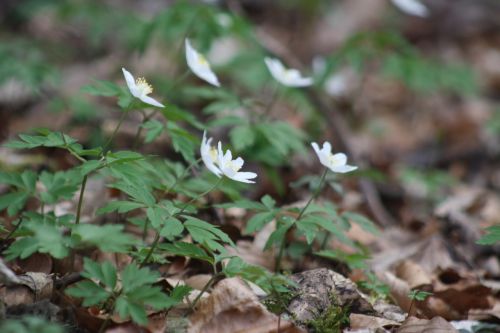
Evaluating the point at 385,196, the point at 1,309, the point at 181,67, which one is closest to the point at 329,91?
the point at 385,196

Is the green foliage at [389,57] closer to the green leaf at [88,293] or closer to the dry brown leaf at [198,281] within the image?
the dry brown leaf at [198,281]

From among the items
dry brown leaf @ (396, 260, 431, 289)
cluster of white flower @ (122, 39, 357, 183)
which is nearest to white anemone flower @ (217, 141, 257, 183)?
cluster of white flower @ (122, 39, 357, 183)

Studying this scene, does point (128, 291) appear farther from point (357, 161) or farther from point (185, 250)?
point (357, 161)

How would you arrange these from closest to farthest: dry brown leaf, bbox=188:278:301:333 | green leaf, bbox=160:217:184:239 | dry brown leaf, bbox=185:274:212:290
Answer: green leaf, bbox=160:217:184:239
dry brown leaf, bbox=188:278:301:333
dry brown leaf, bbox=185:274:212:290

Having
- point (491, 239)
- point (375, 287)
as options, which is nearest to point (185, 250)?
point (375, 287)

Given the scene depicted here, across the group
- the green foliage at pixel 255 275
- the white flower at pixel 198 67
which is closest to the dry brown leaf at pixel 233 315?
the green foliage at pixel 255 275

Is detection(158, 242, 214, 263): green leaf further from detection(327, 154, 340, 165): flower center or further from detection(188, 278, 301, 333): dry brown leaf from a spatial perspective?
detection(327, 154, 340, 165): flower center
